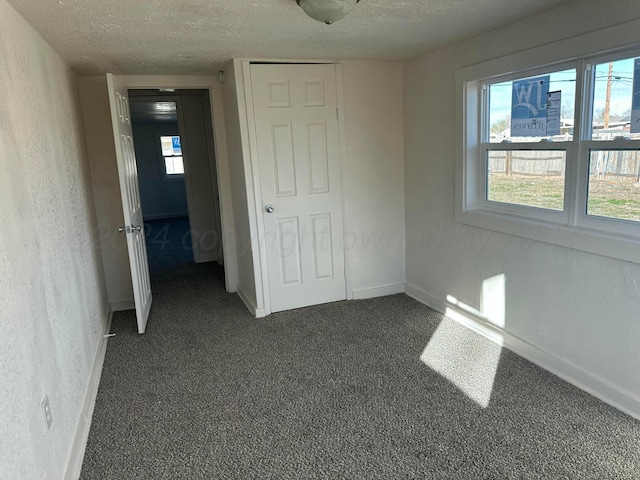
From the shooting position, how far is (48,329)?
2010 millimetres

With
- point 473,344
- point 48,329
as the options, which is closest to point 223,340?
point 48,329

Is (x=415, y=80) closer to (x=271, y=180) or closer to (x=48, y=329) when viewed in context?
(x=271, y=180)

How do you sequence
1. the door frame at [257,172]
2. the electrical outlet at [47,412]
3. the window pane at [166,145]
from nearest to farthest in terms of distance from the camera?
the electrical outlet at [47,412], the door frame at [257,172], the window pane at [166,145]

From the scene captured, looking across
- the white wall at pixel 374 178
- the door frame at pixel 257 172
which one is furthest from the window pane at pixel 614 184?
the door frame at pixel 257 172

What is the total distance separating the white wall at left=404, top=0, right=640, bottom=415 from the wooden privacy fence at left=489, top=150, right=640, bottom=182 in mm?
407

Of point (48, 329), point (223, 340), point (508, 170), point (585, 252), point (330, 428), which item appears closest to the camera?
point (48, 329)

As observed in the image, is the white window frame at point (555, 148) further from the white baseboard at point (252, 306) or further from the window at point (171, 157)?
the window at point (171, 157)

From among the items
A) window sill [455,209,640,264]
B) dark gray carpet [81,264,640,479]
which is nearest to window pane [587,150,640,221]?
window sill [455,209,640,264]

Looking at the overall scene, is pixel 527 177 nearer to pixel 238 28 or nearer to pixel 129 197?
pixel 238 28

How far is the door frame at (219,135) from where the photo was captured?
13.0ft

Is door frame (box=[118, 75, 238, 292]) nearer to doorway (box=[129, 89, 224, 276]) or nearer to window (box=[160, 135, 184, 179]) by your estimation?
doorway (box=[129, 89, 224, 276])

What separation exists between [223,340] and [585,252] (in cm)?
246

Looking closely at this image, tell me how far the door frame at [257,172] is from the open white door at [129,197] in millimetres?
907

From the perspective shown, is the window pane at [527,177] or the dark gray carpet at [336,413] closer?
the dark gray carpet at [336,413]
